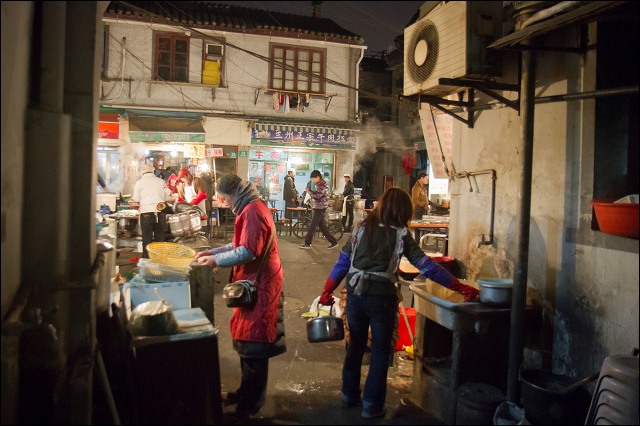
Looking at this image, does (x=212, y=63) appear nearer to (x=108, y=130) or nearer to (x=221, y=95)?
(x=221, y=95)

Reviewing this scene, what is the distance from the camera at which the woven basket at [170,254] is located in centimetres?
565

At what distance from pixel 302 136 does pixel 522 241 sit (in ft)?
54.8

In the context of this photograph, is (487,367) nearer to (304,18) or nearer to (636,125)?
(636,125)

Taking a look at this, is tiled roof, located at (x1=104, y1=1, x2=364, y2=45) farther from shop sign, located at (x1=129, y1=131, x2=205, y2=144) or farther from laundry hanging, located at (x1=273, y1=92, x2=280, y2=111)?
shop sign, located at (x1=129, y1=131, x2=205, y2=144)

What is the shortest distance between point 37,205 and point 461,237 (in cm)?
472

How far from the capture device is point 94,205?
400 cm

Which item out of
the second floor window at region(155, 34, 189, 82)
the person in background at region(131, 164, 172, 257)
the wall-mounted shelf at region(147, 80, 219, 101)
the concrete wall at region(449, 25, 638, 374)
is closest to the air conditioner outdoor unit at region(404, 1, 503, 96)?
the concrete wall at region(449, 25, 638, 374)

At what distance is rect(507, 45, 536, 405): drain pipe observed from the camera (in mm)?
4340

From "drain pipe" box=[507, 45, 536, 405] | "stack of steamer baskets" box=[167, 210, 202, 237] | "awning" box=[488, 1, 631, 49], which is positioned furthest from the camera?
"stack of steamer baskets" box=[167, 210, 202, 237]

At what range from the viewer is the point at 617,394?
348 cm

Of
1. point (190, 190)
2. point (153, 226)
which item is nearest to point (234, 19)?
point (190, 190)

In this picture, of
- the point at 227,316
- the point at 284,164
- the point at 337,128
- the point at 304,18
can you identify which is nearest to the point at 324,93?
the point at 337,128

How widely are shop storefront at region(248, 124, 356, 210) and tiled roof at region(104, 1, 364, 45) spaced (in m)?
3.86

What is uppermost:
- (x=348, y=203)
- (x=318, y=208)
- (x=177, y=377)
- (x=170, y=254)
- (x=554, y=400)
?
(x=348, y=203)
